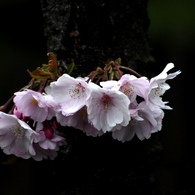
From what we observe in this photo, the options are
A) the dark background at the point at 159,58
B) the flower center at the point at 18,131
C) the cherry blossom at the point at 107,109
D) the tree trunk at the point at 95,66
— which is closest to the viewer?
the cherry blossom at the point at 107,109

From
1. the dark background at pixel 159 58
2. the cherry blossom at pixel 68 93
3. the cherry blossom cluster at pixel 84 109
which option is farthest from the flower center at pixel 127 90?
the dark background at pixel 159 58

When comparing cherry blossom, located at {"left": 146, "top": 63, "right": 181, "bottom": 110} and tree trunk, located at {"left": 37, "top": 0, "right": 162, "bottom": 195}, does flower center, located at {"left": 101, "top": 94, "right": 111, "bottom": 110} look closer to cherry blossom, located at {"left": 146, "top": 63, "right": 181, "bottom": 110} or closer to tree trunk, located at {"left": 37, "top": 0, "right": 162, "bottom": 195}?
cherry blossom, located at {"left": 146, "top": 63, "right": 181, "bottom": 110}

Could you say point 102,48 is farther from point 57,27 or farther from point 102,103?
point 102,103

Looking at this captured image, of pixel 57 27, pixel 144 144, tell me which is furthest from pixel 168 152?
pixel 57 27

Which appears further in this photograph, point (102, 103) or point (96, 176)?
point (96, 176)

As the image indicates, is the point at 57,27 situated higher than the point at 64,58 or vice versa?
the point at 57,27

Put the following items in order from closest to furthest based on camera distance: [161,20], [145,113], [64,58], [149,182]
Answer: [145,113]
[64,58]
[149,182]
[161,20]

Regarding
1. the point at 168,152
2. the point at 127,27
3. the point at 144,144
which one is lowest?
the point at 168,152

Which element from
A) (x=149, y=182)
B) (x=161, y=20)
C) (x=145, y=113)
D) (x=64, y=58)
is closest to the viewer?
(x=145, y=113)

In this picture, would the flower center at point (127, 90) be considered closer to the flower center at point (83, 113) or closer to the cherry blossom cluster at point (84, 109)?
the cherry blossom cluster at point (84, 109)
